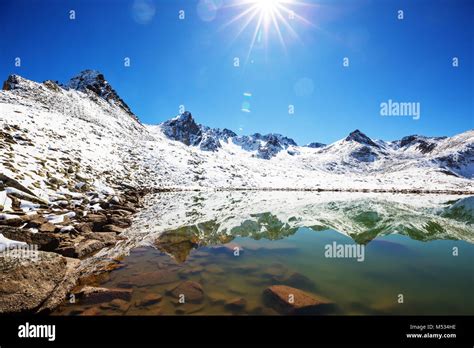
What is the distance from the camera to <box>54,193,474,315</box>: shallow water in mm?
7134

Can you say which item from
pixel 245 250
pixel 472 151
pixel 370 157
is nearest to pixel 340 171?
pixel 370 157

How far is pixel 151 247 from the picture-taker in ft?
40.4

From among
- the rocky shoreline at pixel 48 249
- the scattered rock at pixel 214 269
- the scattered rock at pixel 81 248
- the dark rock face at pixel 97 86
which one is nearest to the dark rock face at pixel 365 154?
the dark rock face at pixel 97 86

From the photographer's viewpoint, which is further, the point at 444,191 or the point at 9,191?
the point at 444,191

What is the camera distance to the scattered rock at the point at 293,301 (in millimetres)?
6883

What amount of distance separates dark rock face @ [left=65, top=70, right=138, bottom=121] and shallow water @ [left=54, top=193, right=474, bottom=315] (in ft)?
326

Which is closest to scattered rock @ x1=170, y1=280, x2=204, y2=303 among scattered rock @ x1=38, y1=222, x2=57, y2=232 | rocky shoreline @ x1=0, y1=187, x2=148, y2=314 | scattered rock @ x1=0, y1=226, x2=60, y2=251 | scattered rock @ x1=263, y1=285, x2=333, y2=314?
scattered rock @ x1=263, y1=285, x2=333, y2=314

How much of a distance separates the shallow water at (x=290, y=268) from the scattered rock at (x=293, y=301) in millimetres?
162

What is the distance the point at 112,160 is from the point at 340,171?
139 m

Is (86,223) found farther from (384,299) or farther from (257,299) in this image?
(384,299)

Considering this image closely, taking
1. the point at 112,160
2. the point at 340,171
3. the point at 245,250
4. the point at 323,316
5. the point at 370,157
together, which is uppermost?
the point at 370,157

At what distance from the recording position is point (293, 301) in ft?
23.4

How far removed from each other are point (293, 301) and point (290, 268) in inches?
115

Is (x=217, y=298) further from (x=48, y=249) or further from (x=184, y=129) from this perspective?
(x=184, y=129)
